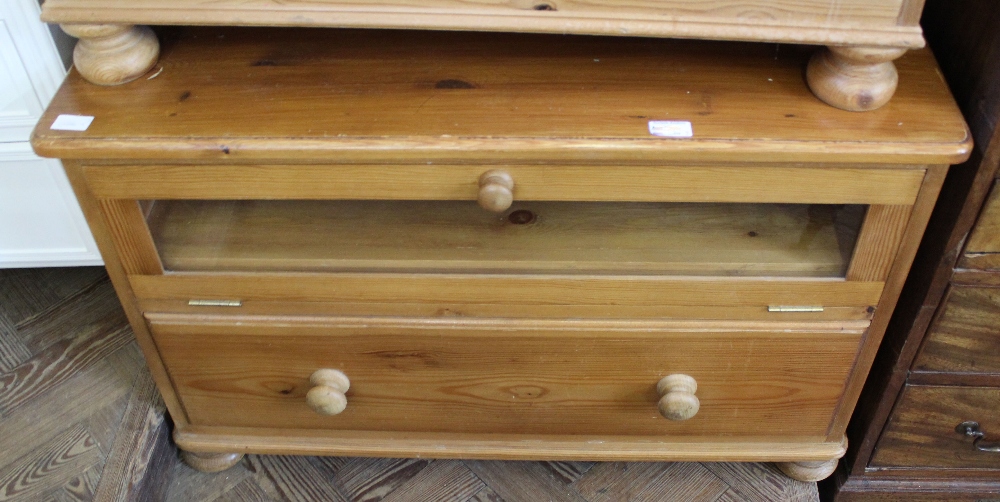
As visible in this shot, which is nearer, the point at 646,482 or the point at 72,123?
the point at 72,123

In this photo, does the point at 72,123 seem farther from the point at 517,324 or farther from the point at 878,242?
the point at 878,242

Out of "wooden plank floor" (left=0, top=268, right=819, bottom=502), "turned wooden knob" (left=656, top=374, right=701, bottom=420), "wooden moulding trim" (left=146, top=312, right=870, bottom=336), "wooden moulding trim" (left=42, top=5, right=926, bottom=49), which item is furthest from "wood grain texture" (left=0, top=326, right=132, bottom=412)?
"turned wooden knob" (left=656, top=374, right=701, bottom=420)

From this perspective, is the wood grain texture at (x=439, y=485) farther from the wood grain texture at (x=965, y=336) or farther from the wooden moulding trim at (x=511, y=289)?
the wood grain texture at (x=965, y=336)

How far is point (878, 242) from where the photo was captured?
0.70 m

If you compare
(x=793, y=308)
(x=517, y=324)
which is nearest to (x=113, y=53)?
(x=517, y=324)

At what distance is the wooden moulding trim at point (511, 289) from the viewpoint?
29.2 inches

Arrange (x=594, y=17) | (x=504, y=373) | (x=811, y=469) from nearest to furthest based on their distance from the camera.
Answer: (x=594, y=17), (x=504, y=373), (x=811, y=469)

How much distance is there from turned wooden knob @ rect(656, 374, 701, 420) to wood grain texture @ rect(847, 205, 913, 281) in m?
0.18

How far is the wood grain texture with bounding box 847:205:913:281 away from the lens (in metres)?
0.68

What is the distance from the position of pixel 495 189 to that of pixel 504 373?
10.0 inches

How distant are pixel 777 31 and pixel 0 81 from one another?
760 mm

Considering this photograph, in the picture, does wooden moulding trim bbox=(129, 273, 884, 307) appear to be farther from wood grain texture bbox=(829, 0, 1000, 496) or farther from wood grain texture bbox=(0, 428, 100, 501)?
wood grain texture bbox=(0, 428, 100, 501)

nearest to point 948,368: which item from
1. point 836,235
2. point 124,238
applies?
point 836,235

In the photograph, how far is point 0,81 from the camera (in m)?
0.86
